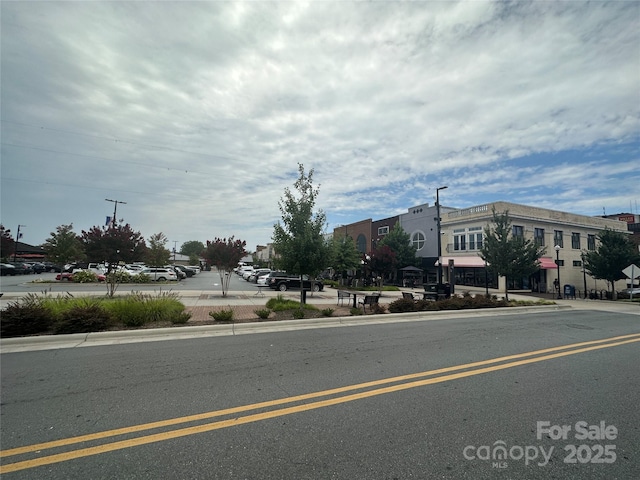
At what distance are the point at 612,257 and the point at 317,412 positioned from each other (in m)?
32.2

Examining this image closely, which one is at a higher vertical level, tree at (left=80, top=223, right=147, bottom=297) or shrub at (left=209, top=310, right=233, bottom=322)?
tree at (left=80, top=223, right=147, bottom=297)

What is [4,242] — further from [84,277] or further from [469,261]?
[469,261]

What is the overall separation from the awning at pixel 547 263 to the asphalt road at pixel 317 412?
28468mm

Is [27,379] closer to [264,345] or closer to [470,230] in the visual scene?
[264,345]

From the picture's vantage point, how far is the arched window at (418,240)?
39706 millimetres

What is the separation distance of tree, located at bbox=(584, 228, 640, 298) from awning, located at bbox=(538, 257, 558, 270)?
387 centimetres

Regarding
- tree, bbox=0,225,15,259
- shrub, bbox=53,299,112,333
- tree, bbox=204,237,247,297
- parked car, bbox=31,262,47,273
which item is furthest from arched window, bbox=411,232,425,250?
parked car, bbox=31,262,47,273

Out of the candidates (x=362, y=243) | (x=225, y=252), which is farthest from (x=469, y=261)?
(x=225, y=252)

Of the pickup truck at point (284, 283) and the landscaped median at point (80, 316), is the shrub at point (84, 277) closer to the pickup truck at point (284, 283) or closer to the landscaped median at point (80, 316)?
the pickup truck at point (284, 283)

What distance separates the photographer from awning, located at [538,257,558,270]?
31.5 metres

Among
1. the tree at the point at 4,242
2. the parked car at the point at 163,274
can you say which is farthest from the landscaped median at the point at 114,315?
the tree at the point at 4,242

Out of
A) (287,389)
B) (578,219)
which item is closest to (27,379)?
(287,389)

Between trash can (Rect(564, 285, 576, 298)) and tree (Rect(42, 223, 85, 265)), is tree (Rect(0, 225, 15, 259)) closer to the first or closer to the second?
tree (Rect(42, 223, 85, 265))

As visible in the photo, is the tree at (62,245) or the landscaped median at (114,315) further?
the tree at (62,245)
